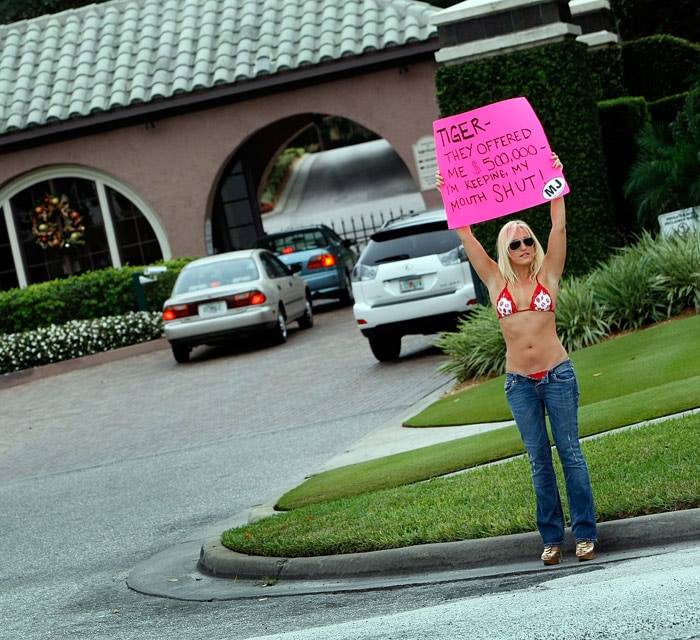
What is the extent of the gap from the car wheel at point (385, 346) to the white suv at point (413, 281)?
0.57 feet

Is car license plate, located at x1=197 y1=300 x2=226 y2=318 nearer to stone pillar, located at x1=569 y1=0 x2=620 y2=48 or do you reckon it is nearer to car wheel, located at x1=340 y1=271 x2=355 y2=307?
car wheel, located at x1=340 y1=271 x2=355 y2=307

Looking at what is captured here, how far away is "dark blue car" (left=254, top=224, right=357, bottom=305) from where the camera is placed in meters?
24.7

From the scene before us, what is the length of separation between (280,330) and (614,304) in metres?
7.89

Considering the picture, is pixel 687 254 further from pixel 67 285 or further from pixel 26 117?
pixel 26 117

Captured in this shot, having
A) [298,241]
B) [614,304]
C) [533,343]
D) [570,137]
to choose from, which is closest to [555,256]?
[533,343]

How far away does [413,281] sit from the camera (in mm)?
16297

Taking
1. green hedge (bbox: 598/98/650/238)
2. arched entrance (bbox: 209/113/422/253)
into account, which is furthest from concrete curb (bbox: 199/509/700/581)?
arched entrance (bbox: 209/113/422/253)

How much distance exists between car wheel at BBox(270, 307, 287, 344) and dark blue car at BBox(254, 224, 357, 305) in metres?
2.92

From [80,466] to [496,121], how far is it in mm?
8028

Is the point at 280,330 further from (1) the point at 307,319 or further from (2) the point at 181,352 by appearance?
(1) the point at 307,319

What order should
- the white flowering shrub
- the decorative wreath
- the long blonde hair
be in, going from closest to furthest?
1. the long blonde hair
2. the white flowering shrub
3. the decorative wreath

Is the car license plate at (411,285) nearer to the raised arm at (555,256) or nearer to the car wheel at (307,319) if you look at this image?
the car wheel at (307,319)

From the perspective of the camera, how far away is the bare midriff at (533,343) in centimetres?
652

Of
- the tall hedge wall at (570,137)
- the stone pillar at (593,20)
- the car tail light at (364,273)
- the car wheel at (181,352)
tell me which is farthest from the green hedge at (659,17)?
the car tail light at (364,273)
